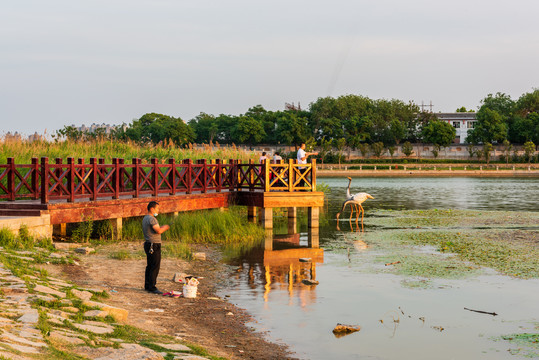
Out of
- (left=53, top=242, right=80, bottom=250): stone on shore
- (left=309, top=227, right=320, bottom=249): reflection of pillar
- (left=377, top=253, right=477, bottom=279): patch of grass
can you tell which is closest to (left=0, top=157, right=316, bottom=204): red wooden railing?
(left=309, top=227, right=320, bottom=249): reflection of pillar

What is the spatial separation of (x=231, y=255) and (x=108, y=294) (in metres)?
7.11

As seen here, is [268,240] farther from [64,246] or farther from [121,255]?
[64,246]

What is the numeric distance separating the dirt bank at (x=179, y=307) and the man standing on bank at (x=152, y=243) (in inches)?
8.7

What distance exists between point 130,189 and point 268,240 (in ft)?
16.2

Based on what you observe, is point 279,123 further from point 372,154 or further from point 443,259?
point 443,259

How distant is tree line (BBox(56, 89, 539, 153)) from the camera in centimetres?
10581

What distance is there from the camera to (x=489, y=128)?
105625 mm

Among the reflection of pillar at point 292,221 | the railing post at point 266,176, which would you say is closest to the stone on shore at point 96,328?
the railing post at point 266,176

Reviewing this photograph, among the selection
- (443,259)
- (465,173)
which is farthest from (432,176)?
(443,259)

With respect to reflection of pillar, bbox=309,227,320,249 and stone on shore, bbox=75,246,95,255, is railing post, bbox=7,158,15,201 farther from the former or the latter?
reflection of pillar, bbox=309,227,320,249

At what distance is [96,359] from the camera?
6.95m

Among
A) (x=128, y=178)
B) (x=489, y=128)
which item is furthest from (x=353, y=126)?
(x=128, y=178)

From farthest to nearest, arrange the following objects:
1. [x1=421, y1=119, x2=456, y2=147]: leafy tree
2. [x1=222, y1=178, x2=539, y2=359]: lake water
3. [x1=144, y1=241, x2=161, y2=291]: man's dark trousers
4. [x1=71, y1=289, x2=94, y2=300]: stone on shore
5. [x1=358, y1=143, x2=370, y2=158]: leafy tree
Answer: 1. [x1=358, y1=143, x2=370, y2=158]: leafy tree
2. [x1=421, y1=119, x2=456, y2=147]: leafy tree
3. [x1=144, y1=241, x2=161, y2=291]: man's dark trousers
4. [x1=71, y1=289, x2=94, y2=300]: stone on shore
5. [x1=222, y1=178, x2=539, y2=359]: lake water

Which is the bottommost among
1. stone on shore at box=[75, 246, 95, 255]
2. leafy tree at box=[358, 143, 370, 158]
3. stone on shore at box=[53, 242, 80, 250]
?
stone on shore at box=[75, 246, 95, 255]
